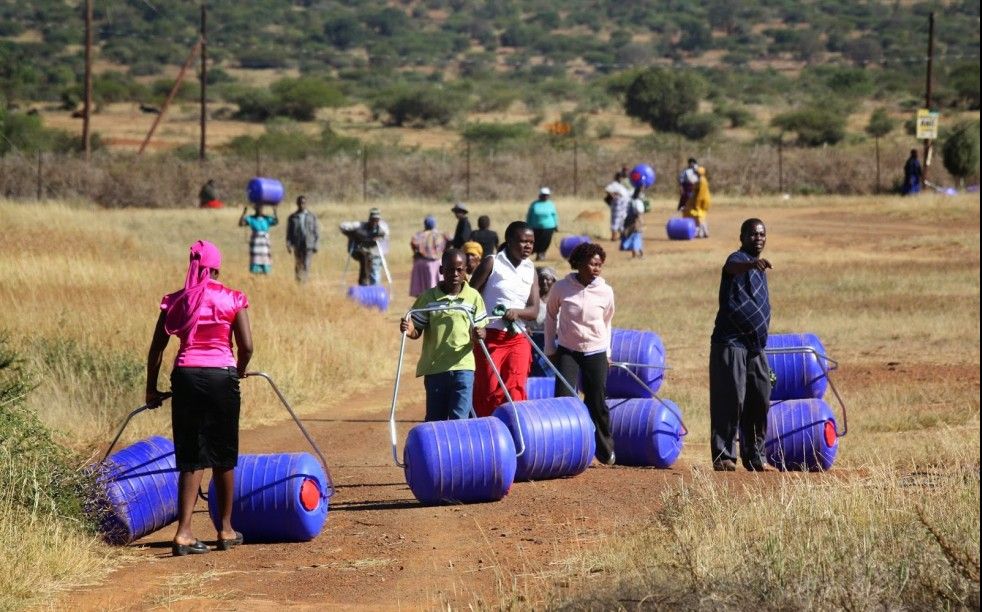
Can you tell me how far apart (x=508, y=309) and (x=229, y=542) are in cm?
280

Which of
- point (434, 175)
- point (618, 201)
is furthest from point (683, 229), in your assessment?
point (434, 175)

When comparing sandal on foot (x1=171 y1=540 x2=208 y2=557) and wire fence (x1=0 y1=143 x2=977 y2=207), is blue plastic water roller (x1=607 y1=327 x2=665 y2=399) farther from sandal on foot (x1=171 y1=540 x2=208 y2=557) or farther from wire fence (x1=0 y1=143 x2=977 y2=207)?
wire fence (x1=0 y1=143 x2=977 y2=207)

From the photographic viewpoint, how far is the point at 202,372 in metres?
7.93

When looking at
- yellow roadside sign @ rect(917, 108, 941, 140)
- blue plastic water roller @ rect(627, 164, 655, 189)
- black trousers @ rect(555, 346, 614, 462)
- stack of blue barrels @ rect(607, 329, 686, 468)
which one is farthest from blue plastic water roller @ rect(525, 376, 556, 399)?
yellow roadside sign @ rect(917, 108, 941, 140)

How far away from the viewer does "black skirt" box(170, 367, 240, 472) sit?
794 cm

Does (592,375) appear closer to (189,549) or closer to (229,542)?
(229,542)

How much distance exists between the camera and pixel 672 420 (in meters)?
10.8

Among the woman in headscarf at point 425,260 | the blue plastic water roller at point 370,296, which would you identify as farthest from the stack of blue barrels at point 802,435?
the blue plastic water roller at point 370,296

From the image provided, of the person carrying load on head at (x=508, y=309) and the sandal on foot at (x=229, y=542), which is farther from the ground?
the person carrying load on head at (x=508, y=309)

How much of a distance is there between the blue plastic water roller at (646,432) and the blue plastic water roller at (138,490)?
11.2ft

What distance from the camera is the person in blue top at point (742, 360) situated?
32.9ft

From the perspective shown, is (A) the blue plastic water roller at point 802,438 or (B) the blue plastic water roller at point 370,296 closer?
(A) the blue plastic water roller at point 802,438

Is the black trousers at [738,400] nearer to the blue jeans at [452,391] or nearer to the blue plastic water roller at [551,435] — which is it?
the blue plastic water roller at [551,435]

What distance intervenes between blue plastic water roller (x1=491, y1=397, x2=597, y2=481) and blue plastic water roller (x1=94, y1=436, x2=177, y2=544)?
2169mm
